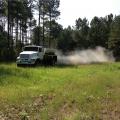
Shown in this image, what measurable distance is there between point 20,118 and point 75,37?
108m

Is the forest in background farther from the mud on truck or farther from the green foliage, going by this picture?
the mud on truck

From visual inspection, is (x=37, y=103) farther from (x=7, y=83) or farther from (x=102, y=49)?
(x=102, y=49)

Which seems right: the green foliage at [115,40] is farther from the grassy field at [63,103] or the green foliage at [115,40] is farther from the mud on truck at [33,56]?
the grassy field at [63,103]

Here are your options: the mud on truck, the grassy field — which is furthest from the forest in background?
the grassy field

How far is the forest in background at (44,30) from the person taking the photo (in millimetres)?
76019

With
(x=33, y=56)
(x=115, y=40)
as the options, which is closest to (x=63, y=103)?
(x=33, y=56)

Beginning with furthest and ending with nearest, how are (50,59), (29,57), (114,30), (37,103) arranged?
(114,30) → (50,59) → (29,57) → (37,103)

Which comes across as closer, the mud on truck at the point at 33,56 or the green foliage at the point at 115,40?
the mud on truck at the point at 33,56

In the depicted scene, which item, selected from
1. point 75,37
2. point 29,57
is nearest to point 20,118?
point 29,57

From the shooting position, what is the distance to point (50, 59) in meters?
46.7

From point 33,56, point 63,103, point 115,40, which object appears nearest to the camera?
point 63,103

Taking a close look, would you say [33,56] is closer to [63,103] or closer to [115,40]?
[63,103]

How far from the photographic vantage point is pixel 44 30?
10475 centimetres

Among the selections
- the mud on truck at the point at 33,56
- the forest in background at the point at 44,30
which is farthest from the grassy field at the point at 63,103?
the forest in background at the point at 44,30
